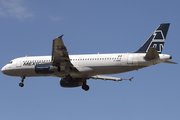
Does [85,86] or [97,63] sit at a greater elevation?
[97,63]

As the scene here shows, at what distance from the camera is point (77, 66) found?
3331 centimetres

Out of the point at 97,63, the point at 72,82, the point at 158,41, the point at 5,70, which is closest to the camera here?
the point at 158,41

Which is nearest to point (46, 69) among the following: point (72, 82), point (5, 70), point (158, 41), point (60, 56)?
point (60, 56)

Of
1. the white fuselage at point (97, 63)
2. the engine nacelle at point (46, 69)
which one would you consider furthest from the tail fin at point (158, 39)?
the engine nacelle at point (46, 69)

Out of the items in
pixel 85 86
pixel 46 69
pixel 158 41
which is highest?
pixel 158 41

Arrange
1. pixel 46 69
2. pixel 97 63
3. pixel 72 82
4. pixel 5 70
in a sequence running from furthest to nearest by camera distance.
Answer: pixel 5 70, pixel 72 82, pixel 97 63, pixel 46 69

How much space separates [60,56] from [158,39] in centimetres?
1054

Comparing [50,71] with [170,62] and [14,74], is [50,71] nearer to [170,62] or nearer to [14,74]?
[14,74]

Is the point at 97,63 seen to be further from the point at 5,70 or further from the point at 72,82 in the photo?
the point at 5,70

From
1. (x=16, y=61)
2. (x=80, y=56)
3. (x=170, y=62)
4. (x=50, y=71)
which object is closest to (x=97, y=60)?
(x=80, y=56)

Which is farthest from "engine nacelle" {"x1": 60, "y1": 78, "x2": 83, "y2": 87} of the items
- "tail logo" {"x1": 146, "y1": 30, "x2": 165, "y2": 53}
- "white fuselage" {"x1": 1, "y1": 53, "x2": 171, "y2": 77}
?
"tail logo" {"x1": 146, "y1": 30, "x2": 165, "y2": 53}

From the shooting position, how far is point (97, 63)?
3231 centimetres

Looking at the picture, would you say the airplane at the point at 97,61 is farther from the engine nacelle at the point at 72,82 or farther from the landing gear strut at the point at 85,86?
the landing gear strut at the point at 85,86

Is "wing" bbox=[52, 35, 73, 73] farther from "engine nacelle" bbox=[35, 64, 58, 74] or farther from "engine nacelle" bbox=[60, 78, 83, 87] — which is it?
"engine nacelle" bbox=[60, 78, 83, 87]
